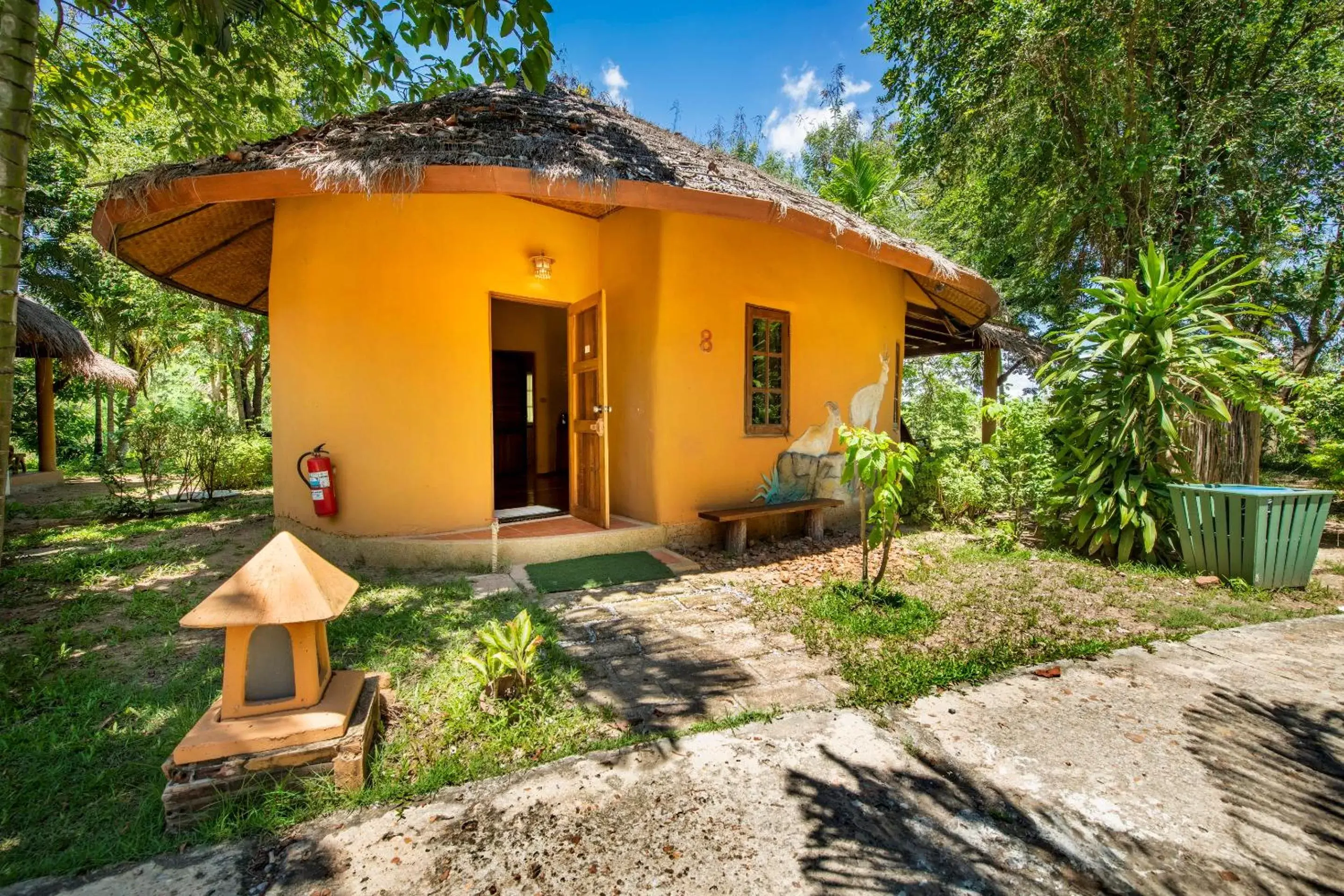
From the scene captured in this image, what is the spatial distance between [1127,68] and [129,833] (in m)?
9.80

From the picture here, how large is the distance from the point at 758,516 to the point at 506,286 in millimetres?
3259

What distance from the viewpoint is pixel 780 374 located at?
227 inches

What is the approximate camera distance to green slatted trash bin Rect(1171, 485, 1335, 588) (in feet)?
13.1

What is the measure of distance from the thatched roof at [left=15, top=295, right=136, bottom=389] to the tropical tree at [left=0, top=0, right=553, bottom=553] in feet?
13.1

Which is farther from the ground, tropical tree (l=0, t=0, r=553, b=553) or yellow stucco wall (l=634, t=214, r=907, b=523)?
tropical tree (l=0, t=0, r=553, b=553)

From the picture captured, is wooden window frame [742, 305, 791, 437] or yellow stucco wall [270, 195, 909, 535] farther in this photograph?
wooden window frame [742, 305, 791, 437]

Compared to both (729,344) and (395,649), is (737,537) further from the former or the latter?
(395,649)

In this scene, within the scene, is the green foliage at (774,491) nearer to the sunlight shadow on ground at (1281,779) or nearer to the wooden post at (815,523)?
the wooden post at (815,523)

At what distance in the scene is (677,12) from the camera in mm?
8406

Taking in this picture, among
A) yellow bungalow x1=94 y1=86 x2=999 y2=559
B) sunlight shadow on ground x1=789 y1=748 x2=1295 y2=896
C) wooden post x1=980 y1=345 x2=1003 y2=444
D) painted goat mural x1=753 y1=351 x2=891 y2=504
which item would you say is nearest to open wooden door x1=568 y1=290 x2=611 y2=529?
yellow bungalow x1=94 y1=86 x2=999 y2=559

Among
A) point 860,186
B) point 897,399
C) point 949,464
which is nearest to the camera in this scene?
point 949,464

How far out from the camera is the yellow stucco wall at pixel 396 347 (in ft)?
14.9

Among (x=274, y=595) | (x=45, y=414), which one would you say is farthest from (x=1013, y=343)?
(x=45, y=414)

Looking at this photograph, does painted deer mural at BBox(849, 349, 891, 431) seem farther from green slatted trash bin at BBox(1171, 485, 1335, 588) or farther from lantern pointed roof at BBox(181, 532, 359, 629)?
lantern pointed roof at BBox(181, 532, 359, 629)
